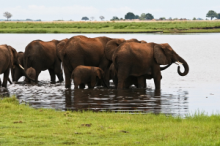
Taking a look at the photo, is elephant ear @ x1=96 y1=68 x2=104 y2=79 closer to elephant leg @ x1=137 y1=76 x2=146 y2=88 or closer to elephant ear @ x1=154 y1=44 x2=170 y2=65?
elephant leg @ x1=137 y1=76 x2=146 y2=88

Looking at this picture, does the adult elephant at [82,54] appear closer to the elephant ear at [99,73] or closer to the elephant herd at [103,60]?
the elephant herd at [103,60]

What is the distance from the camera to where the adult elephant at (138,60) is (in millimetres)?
18516

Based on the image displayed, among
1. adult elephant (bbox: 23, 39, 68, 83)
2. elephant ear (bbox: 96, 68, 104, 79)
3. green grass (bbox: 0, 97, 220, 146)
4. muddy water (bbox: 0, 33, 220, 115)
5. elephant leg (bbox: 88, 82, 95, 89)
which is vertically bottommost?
muddy water (bbox: 0, 33, 220, 115)

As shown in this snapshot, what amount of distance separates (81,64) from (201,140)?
38.1 ft

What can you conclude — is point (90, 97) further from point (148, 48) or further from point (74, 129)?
point (74, 129)

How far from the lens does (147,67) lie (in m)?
18.7

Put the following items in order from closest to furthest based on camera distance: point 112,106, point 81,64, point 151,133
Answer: point 151,133 < point 112,106 < point 81,64

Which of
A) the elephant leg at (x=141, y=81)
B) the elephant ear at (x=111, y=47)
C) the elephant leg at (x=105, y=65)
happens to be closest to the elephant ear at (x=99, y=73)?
the elephant ear at (x=111, y=47)

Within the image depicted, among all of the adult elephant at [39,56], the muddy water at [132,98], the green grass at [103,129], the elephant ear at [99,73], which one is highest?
the adult elephant at [39,56]

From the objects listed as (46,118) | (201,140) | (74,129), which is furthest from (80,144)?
(46,118)

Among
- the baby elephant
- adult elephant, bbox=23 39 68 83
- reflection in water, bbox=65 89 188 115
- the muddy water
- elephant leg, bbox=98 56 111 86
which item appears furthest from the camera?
adult elephant, bbox=23 39 68 83

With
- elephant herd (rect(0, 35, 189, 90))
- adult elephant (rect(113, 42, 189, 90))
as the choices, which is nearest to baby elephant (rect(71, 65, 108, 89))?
elephant herd (rect(0, 35, 189, 90))

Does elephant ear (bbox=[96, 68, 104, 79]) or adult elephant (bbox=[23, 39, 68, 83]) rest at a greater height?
adult elephant (bbox=[23, 39, 68, 83])

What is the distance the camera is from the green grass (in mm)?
8680
